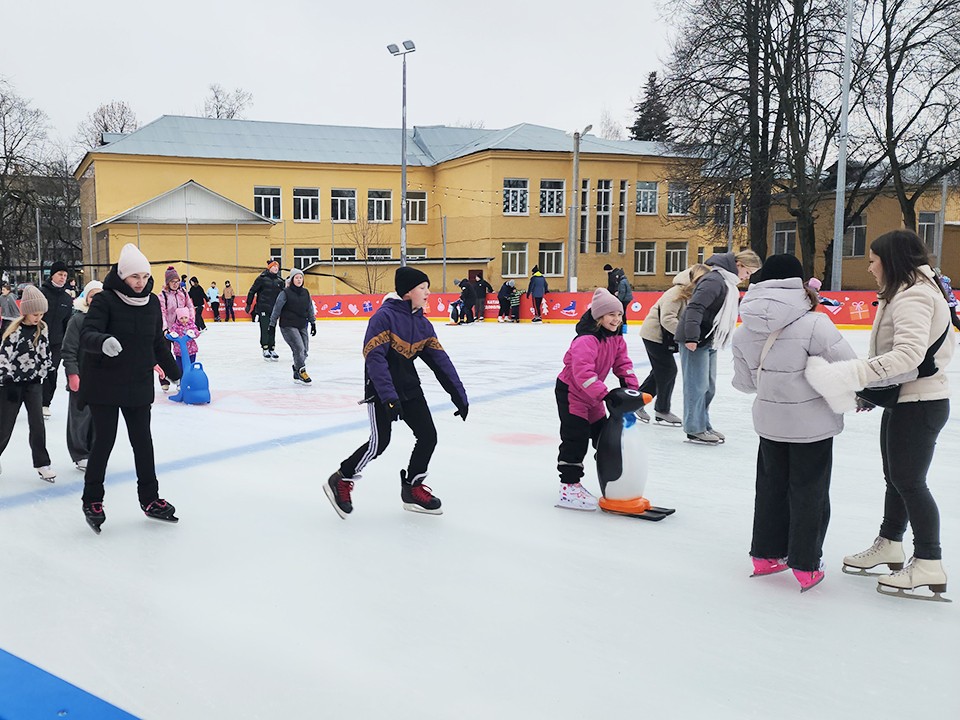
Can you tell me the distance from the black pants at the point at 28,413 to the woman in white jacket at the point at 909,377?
4.80m

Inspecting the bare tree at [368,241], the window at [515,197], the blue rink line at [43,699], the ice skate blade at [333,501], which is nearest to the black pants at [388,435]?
the ice skate blade at [333,501]

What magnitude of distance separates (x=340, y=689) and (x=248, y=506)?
2.41 metres

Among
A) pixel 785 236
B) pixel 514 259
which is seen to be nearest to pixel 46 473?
pixel 514 259

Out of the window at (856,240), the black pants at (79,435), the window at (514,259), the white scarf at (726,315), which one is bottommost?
the black pants at (79,435)

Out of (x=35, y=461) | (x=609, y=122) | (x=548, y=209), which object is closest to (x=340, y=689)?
(x=35, y=461)

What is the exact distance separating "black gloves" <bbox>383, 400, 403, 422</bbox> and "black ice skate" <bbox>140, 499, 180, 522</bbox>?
4.22ft

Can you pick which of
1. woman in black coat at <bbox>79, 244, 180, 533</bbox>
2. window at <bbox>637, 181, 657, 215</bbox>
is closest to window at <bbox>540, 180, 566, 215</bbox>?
window at <bbox>637, 181, 657, 215</bbox>

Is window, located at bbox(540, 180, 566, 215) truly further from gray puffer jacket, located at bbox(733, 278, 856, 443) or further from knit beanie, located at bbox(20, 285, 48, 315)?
gray puffer jacket, located at bbox(733, 278, 856, 443)

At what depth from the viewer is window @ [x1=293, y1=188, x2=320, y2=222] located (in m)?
39.6

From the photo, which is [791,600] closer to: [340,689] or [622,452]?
[622,452]

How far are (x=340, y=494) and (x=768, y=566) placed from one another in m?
2.29

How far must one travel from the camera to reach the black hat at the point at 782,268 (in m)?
3.58

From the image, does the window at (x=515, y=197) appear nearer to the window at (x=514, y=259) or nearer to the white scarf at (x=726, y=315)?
the window at (x=514, y=259)

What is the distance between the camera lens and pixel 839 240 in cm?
2011
